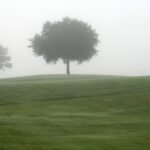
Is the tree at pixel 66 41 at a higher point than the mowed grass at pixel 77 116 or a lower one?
higher

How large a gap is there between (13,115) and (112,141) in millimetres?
8520

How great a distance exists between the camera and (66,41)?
6894 centimetres

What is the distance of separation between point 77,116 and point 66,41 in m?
44.5

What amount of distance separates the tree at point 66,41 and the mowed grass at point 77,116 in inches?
1268

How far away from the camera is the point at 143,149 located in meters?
17.7

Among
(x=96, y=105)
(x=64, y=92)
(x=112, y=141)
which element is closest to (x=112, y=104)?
(x=96, y=105)

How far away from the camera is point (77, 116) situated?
993 inches

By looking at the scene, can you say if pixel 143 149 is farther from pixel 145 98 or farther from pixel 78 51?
pixel 78 51

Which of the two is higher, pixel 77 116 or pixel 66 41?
pixel 66 41

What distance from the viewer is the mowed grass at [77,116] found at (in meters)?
18.3

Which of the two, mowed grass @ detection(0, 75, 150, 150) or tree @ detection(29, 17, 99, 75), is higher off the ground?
tree @ detection(29, 17, 99, 75)

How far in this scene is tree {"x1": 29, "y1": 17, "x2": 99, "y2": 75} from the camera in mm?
69125

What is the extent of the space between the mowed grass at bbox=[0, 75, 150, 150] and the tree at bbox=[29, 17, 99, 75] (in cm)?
3221

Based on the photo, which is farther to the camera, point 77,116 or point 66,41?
point 66,41
